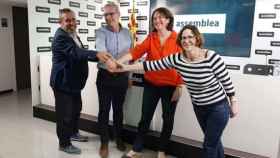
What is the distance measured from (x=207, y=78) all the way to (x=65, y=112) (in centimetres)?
156

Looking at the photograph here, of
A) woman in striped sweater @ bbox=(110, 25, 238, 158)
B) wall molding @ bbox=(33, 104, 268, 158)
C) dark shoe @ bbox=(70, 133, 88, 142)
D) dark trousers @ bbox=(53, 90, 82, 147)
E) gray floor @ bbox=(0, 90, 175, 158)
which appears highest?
woman in striped sweater @ bbox=(110, 25, 238, 158)

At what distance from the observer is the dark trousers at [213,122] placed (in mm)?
1810

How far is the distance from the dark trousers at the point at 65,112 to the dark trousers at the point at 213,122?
Result: 1353mm

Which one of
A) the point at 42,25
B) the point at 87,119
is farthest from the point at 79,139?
the point at 42,25

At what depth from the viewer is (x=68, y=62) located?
8.17ft

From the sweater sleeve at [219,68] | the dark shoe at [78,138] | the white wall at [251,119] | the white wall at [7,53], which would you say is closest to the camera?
the sweater sleeve at [219,68]

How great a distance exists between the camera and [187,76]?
1.82m

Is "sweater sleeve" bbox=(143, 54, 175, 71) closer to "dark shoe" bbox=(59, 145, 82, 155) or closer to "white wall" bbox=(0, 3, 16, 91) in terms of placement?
"dark shoe" bbox=(59, 145, 82, 155)

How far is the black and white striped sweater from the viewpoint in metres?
1.75

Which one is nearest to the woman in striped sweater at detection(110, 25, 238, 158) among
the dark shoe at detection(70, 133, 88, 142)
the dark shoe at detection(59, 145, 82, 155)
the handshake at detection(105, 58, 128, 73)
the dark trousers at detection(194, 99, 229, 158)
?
the dark trousers at detection(194, 99, 229, 158)

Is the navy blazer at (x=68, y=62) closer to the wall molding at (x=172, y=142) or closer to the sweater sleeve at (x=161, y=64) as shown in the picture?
the sweater sleeve at (x=161, y=64)

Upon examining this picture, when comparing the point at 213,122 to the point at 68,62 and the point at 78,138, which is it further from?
the point at 78,138

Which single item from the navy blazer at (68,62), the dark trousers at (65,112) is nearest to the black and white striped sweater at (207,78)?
the navy blazer at (68,62)

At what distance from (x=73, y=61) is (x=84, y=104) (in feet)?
3.55
